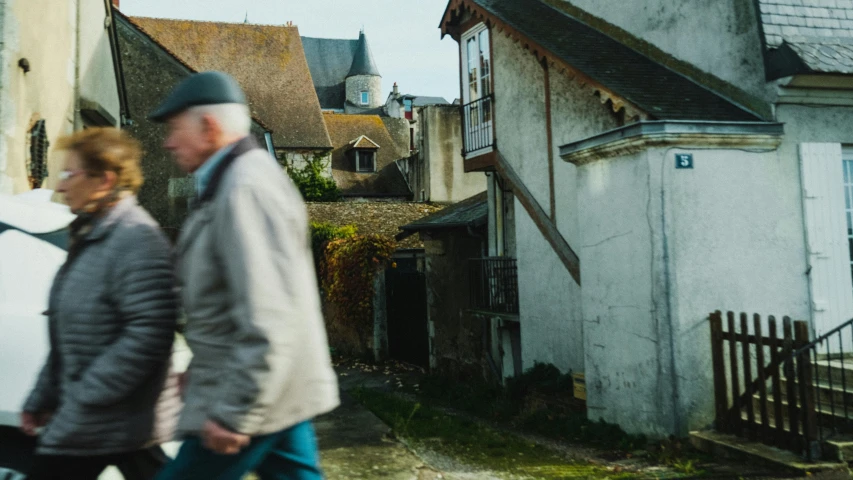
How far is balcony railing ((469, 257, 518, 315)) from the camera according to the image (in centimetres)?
1340

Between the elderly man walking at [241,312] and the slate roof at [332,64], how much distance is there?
73.9m

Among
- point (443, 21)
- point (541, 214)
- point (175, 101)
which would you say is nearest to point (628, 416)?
point (541, 214)

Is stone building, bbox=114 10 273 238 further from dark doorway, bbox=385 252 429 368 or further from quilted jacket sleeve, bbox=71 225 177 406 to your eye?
quilted jacket sleeve, bbox=71 225 177 406

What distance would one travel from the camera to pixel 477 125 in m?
14.1

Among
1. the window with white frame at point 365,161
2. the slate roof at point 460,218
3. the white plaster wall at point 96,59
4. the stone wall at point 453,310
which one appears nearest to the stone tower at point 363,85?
the window with white frame at point 365,161

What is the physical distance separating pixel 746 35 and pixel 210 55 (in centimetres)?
3141

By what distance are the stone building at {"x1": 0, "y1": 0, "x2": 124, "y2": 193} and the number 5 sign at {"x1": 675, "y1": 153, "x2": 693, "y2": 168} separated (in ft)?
19.1

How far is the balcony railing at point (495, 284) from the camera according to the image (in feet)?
44.0

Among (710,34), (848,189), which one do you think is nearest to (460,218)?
(710,34)

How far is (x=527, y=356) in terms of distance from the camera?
12.3 meters

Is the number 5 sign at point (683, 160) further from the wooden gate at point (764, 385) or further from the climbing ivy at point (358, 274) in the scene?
the climbing ivy at point (358, 274)

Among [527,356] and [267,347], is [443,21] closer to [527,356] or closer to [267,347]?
[527,356]

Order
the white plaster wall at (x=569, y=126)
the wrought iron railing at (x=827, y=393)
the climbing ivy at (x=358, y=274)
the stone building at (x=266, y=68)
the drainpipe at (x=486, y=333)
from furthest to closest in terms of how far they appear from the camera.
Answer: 1. the stone building at (x=266, y=68)
2. the climbing ivy at (x=358, y=274)
3. the drainpipe at (x=486, y=333)
4. the white plaster wall at (x=569, y=126)
5. the wrought iron railing at (x=827, y=393)

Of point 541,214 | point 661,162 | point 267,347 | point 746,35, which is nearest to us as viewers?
point 267,347
